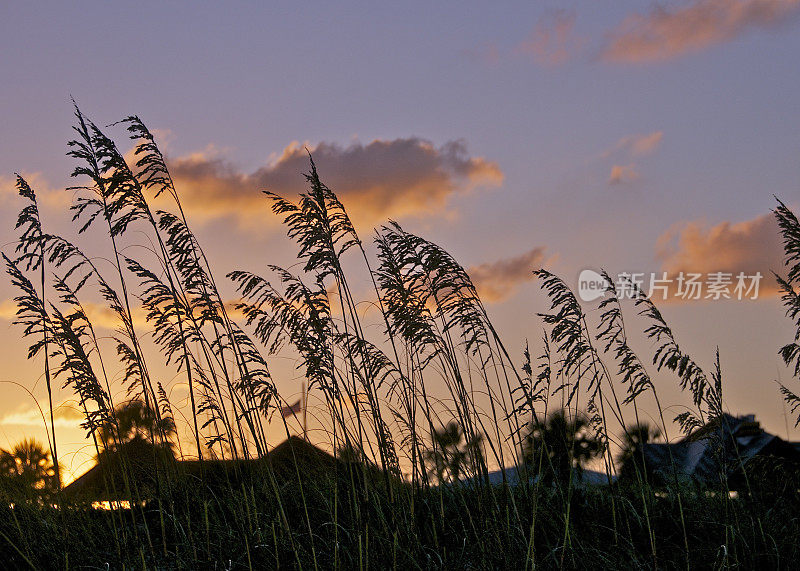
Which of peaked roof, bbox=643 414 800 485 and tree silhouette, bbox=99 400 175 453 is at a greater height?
tree silhouette, bbox=99 400 175 453

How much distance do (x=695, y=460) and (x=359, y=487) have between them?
2.40 metres

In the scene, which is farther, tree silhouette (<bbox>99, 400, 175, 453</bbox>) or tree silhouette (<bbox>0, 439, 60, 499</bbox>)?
tree silhouette (<bbox>0, 439, 60, 499</bbox>)

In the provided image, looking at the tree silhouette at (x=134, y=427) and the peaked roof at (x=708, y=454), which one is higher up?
the tree silhouette at (x=134, y=427)

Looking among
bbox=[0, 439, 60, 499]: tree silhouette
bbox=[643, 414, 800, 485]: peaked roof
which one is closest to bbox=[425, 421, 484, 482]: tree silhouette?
bbox=[643, 414, 800, 485]: peaked roof

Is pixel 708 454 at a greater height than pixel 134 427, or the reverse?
pixel 134 427

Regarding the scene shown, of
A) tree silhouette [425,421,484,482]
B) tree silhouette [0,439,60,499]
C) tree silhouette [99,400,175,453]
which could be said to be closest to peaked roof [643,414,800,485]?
tree silhouette [425,421,484,482]

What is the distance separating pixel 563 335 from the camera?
13.6ft

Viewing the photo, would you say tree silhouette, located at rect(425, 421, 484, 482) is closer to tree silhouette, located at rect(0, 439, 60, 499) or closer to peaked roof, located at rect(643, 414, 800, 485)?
peaked roof, located at rect(643, 414, 800, 485)

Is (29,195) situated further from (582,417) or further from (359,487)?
(582,417)

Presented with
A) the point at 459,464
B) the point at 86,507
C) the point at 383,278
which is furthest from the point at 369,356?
the point at 86,507

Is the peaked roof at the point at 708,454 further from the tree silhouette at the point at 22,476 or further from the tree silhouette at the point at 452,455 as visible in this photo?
the tree silhouette at the point at 22,476

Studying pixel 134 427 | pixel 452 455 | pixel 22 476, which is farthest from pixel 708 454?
pixel 22 476

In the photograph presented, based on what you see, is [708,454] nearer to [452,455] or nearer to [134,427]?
[452,455]

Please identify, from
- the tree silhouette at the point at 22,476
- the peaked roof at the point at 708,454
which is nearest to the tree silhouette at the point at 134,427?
the tree silhouette at the point at 22,476
